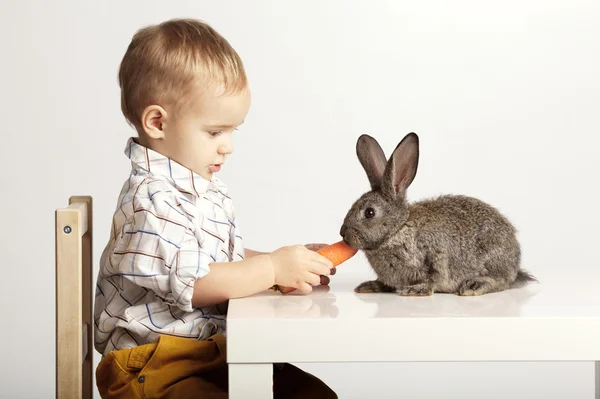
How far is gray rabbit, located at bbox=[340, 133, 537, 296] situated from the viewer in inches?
81.7

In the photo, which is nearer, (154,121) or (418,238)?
(418,238)

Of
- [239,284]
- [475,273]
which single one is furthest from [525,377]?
[239,284]

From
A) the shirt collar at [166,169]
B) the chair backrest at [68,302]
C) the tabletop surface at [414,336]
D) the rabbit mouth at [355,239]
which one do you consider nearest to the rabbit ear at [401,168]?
the rabbit mouth at [355,239]

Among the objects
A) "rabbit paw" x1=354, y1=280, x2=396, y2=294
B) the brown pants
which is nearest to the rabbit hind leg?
"rabbit paw" x1=354, y1=280, x2=396, y2=294

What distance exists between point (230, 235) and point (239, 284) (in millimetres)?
342

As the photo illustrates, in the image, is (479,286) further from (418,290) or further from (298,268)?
(298,268)

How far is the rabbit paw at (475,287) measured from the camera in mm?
2074

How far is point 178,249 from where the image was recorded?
2033 mm

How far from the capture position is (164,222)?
6.73 feet

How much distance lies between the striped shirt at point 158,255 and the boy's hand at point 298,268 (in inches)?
5.8

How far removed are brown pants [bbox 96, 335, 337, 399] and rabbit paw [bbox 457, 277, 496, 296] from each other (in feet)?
1.66

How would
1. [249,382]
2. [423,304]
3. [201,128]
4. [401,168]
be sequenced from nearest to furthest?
[249,382]
[423,304]
[401,168]
[201,128]

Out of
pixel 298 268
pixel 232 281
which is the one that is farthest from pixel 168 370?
pixel 298 268

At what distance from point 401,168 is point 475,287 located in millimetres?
287
